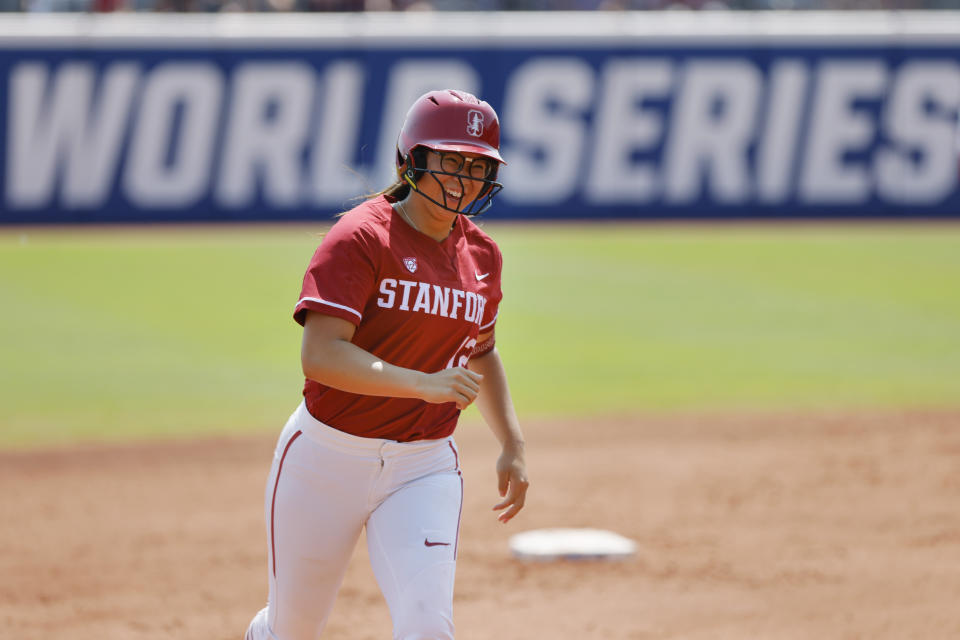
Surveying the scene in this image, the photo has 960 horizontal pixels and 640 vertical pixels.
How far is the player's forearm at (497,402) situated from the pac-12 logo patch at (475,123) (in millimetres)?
889

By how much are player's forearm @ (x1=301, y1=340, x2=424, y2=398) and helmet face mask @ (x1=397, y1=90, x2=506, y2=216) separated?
1.87 ft

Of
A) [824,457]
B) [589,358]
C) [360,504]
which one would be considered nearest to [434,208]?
[360,504]

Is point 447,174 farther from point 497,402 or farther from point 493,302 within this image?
point 497,402

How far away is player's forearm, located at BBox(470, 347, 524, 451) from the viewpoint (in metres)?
4.34

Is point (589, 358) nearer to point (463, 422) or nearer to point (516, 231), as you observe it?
point (463, 422)

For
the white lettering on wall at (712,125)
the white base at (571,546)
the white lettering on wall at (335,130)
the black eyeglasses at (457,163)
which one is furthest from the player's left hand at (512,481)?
the white lettering on wall at (712,125)

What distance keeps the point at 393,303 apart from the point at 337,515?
733mm

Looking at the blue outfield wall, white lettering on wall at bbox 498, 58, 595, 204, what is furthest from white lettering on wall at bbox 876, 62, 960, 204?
white lettering on wall at bbox 498, 58, 595, 204

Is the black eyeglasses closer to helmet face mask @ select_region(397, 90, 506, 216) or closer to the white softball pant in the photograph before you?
helmet face mask @ select_region(397, 90, 506, 216)

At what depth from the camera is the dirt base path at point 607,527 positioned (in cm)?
584

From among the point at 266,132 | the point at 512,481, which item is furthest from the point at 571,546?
the point at 266,132

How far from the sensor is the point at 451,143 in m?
3.84

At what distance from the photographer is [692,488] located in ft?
27.1

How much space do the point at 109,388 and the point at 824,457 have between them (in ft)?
21.2
